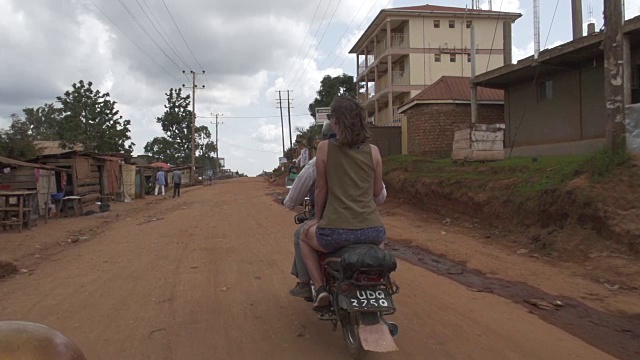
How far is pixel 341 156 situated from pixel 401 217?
10633mm

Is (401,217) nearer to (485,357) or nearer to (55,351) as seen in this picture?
(485,357)

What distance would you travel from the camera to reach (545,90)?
62.0 ft

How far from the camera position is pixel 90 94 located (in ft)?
117

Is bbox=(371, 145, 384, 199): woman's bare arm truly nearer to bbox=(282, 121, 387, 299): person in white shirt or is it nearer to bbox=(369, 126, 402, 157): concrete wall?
bbox=(282, 121, 387, 299): person in white shirt

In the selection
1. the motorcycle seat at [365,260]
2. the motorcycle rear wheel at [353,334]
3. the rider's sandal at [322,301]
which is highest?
the motorcycle seat at [365,260]

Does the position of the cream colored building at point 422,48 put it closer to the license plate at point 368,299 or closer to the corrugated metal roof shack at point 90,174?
the corrugated metal roof shack at point 90,174

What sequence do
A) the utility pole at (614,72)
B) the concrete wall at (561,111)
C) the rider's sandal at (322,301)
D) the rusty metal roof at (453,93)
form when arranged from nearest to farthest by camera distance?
the rider's sandal at (322,301), the utility pole at (614,72), the concrete wall at (561,111), the rusty metal roof at (453,93)

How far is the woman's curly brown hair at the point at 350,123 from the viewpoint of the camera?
12.4 feet

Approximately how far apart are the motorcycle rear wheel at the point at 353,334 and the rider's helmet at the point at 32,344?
1868 millimetres

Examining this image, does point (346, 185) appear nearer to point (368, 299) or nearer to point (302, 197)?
point (302, 197)

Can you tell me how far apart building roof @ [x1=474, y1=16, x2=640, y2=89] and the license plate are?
12731mm

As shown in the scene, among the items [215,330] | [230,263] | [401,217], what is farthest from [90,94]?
[215,330]

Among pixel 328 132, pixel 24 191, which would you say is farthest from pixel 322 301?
pixel 24 191

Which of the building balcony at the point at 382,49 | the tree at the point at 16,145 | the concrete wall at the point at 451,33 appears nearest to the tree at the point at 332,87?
the building balcony at the point at 382,49
